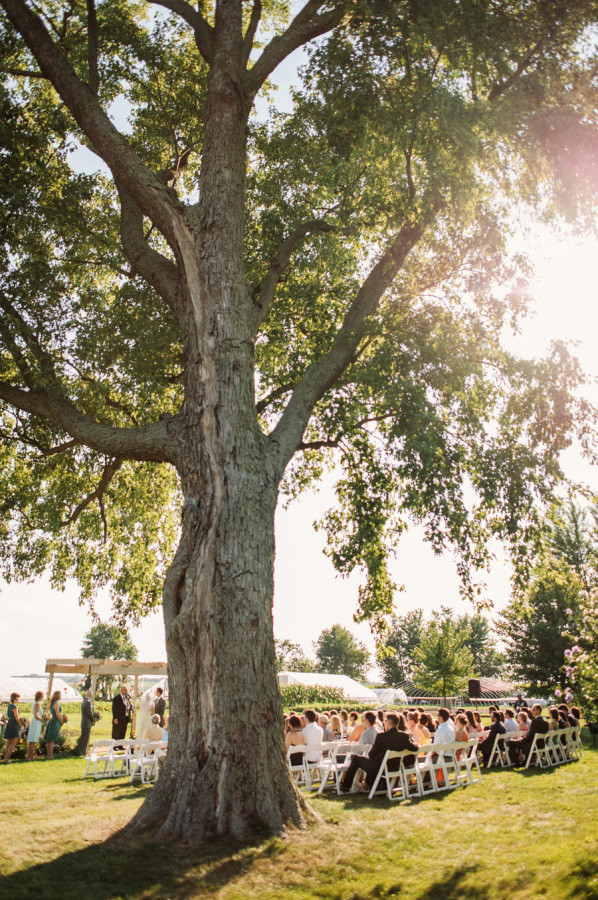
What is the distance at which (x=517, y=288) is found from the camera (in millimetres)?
10469

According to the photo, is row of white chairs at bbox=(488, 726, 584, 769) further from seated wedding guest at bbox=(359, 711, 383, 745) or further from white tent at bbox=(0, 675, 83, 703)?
white tent at bbox=(0, 675, 83, 703)

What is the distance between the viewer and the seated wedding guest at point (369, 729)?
1059 cm

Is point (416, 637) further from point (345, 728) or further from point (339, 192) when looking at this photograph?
point (339, 192)

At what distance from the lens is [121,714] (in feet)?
53.2

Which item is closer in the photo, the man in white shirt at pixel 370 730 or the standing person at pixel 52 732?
the man in white shirt at pixel 370 730

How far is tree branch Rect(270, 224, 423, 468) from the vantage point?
823 centimetres

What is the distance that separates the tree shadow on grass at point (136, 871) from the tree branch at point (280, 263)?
643 centimetres

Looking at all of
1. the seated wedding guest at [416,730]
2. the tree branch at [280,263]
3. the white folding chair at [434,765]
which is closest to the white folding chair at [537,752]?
the seated wedding guest at [416,730]

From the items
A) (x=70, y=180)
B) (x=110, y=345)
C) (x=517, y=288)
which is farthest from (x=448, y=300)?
(x=70, y=180)

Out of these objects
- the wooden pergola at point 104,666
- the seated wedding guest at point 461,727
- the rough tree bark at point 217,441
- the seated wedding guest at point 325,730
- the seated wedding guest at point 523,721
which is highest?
the rough tree bark at point 217,441

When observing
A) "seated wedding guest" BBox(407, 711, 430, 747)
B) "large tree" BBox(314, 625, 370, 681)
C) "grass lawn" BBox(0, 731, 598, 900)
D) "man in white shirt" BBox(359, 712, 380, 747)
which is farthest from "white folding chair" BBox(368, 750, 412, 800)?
"large tree" BBox(314, 625, 370, 681)

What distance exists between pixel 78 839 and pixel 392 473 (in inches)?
308

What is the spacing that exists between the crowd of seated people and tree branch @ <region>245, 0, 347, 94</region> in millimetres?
9917

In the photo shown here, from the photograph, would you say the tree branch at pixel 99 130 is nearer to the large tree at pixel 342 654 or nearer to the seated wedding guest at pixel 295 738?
the seated wedding guest at pixel 295 738
